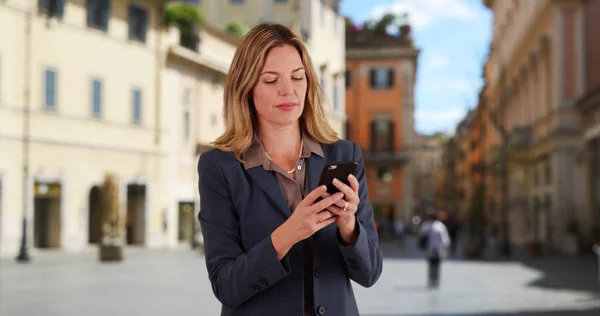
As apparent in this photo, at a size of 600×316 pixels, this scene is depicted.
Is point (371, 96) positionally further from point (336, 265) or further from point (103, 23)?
point (336, 265)

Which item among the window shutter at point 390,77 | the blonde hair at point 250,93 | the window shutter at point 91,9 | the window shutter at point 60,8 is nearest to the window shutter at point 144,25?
the window shutter at point 91,9

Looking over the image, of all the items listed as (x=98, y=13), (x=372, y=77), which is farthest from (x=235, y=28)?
(x=372, y=77)

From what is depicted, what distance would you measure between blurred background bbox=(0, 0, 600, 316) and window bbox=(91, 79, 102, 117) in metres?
0.07

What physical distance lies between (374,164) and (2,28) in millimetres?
37987

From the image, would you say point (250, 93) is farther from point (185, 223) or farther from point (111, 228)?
point (185, 223)

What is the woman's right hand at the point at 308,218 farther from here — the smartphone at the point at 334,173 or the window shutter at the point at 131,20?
the window shutter at the point at 131,20

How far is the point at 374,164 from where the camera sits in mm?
62438

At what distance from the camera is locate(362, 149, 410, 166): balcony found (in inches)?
2455

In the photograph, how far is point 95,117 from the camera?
3198cm

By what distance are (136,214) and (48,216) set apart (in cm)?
581

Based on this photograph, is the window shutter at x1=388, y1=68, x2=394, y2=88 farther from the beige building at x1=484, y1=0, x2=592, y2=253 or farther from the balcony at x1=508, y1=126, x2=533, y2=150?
the balcony at x1=508, y1=126, x2=533, y2=150

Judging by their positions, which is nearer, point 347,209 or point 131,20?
point 347,209

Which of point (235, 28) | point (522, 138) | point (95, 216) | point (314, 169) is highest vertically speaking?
point (235, 28)

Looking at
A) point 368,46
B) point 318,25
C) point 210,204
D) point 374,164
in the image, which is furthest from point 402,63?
point 210,204
